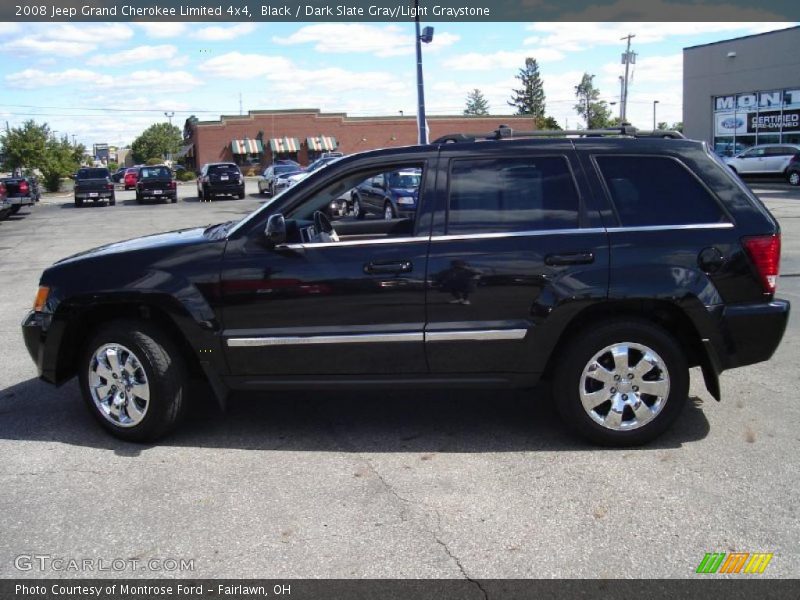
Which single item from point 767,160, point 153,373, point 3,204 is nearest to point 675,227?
point 153,373

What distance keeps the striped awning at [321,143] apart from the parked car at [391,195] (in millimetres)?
61673

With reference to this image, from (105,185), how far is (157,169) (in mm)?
2472

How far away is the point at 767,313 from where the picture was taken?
183 inches

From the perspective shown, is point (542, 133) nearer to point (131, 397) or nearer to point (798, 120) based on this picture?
point (131, 397)

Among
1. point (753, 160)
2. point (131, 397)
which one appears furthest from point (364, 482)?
point (753, 160)

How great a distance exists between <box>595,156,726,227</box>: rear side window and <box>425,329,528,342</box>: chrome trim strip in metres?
0.93

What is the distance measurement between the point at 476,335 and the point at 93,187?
34.7 meters

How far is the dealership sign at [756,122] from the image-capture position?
120 ft

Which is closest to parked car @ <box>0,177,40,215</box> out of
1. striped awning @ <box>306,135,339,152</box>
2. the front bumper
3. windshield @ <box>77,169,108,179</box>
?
the front bumper

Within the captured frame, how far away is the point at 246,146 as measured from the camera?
74125mm

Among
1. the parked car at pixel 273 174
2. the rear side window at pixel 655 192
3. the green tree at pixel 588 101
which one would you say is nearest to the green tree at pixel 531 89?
the green tree at pixel 588 101

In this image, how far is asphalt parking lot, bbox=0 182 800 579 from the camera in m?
3.57

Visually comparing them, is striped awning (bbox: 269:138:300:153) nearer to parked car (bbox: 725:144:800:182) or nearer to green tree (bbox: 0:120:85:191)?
Result: green tree (bbox: 0:120:85:191)

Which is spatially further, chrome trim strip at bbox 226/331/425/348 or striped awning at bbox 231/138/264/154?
striped awning at bbox 231/138/264/154
